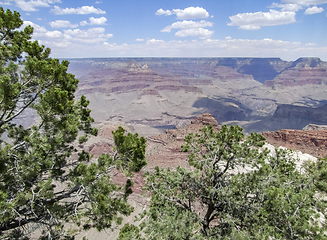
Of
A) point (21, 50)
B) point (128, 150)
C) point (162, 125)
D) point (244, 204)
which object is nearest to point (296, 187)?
point (244, 204)

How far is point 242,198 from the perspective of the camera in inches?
372

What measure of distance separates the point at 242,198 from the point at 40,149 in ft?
28.4

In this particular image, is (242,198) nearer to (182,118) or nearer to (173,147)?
(173,147)

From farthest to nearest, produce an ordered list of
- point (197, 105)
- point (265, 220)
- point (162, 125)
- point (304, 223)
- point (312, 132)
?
point (197, 105) < point (162, 125) < point (312, 132) < point (265, 220) < point (304, 223)

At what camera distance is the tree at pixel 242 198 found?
24.0 ft

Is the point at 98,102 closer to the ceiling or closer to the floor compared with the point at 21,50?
closer to the floor

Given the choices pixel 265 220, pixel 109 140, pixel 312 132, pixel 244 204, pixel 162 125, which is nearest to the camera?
pixel 265 220

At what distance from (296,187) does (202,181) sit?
13.9 ft

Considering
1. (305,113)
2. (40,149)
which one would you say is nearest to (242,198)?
(40,149)

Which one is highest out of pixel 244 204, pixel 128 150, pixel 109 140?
pixel 128 150

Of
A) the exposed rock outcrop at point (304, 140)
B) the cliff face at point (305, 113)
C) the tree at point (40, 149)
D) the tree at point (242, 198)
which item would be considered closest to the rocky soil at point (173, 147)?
the exposed rock outcrop at point (304, 140)

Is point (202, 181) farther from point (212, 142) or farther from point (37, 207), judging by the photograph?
point (37, 207)

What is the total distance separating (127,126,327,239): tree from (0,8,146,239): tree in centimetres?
222

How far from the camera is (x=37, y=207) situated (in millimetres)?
8289
